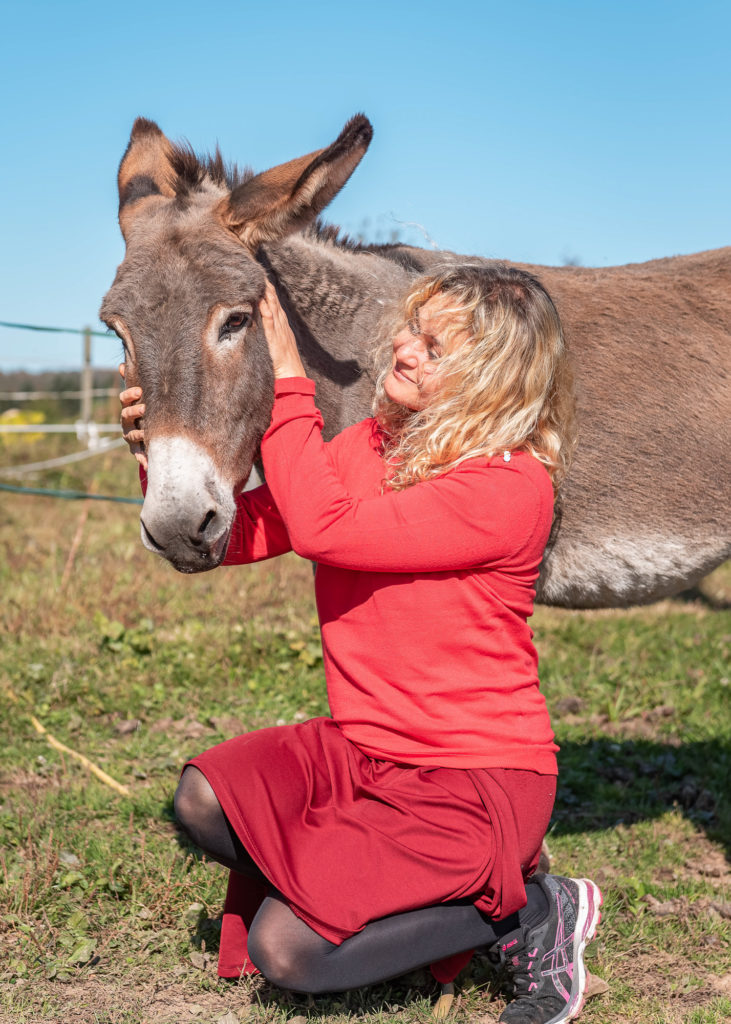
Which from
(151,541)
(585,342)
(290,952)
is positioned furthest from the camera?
(585,342)

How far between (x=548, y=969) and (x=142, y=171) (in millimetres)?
2737

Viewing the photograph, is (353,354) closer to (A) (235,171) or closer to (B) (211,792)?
(A) (235,171)

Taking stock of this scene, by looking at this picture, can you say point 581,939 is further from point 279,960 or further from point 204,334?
point 204,334

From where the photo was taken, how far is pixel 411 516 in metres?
2.15

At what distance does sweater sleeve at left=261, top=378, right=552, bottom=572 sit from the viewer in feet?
7.06

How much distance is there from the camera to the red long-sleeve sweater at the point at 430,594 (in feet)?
7.09

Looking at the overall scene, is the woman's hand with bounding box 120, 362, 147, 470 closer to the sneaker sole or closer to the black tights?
the black tights

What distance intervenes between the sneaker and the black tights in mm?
142

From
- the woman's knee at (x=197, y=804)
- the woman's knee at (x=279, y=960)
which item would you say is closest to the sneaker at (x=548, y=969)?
the woman's knee at (x=279, y=960)

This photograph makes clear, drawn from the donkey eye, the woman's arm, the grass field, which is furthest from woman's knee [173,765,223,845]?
the donkey eye

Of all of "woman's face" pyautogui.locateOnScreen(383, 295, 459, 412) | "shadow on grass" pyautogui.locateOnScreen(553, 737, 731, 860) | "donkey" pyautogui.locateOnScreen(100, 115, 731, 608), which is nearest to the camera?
"woman's face" pyautogui.locateOnScreen(383, 295, 459, 412)

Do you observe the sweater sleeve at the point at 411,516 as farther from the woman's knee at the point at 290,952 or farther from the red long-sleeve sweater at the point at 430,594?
the woman's knee at the point at 290,952

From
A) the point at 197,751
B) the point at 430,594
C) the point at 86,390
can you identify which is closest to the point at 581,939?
the point at 430,594

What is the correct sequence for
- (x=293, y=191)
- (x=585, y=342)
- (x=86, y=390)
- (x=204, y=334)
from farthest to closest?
(x=86, y=390) → (x=585, y=342) → (x=293, y=191) → (x=204, y=334)
